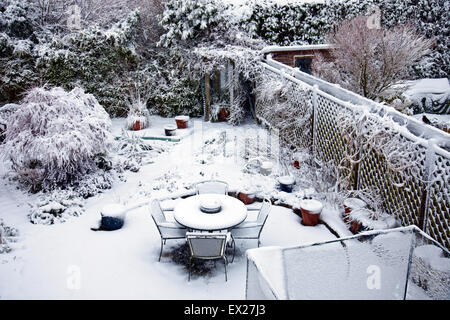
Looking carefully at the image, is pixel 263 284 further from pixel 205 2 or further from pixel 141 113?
pixel 205 2

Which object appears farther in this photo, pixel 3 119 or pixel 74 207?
pixel 3 119

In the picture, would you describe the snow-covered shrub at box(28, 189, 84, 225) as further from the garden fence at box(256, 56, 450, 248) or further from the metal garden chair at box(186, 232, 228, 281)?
the garden fence at box(256, 56, 450, 248)

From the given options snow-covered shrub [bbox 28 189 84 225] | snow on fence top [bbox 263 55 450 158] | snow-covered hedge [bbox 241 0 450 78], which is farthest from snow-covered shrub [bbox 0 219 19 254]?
snow-covered hedge [bbox 241 0 450 78]

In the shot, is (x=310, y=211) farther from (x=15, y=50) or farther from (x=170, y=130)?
(x=15, y=50)

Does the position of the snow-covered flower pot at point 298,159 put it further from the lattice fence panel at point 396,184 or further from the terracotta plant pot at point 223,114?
the terracotta plant pot at point 223,114

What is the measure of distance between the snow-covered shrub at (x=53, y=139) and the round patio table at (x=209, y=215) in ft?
9.01

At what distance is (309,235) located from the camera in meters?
6.14

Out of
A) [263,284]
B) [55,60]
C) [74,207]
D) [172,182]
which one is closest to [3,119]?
[55,60]

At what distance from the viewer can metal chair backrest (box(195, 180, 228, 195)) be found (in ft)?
22.2

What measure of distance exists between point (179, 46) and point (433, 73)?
9712 mm

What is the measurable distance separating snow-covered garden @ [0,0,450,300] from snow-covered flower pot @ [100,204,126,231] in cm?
4

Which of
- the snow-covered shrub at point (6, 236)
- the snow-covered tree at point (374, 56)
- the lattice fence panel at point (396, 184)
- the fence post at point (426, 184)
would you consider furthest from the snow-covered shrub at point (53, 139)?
the snow-covered tree at point (374, 56)

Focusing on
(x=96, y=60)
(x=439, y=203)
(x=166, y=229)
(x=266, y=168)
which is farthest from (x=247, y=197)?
(x=96, y=60)
